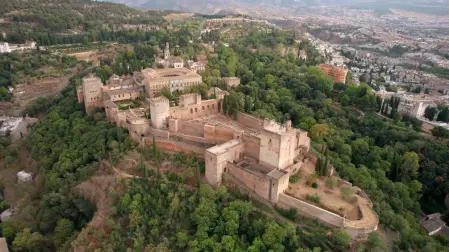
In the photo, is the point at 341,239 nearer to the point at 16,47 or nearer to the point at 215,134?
the point at 215,134

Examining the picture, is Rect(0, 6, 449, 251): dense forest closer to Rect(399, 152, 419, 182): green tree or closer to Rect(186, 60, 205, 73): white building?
Rect(399, 152, 419, 182): green tree

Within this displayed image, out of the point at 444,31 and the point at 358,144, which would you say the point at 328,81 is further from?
the point at 444,31

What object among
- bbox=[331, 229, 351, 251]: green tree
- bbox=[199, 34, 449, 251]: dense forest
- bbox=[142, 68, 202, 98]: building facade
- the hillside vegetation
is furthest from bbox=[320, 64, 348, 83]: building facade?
the hillside vegetation

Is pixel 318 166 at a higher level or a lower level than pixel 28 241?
higher

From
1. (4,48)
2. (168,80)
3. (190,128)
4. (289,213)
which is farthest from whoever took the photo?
(4,48)

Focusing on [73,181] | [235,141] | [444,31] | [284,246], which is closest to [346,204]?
[284,246]

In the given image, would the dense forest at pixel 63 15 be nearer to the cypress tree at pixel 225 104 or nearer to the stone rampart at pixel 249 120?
the cypress tree at pixel 225 104

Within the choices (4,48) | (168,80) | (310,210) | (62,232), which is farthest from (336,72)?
(4,48)
